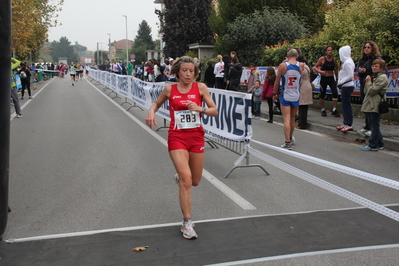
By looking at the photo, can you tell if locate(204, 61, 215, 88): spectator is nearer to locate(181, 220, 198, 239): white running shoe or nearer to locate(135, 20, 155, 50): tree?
locate(181, 220, 198, 239): white running shoe

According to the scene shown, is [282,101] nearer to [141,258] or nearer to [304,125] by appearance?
[304,125]

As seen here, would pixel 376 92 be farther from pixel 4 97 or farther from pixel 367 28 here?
pixel 4 97

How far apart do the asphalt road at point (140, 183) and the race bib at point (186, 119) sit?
1100mm

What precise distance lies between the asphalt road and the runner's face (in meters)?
1.54

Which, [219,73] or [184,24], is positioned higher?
[184,24]

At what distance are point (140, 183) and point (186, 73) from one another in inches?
98.1

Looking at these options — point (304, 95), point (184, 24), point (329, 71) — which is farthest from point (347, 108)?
point (184, 24)

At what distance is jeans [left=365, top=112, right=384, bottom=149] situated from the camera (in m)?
8.75

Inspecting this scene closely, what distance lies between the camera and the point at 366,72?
10.1 m

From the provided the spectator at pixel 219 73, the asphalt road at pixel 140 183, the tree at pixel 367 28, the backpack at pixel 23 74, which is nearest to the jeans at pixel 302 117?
the asphalt road at pixel 140 183

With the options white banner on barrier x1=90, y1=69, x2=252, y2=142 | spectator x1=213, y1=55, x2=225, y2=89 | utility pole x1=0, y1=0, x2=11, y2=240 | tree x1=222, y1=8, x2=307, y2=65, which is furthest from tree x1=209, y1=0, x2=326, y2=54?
utility pole x1=0, y1=0, x2=11, y2=240

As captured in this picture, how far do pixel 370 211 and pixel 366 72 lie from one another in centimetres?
563

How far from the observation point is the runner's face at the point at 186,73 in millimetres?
4660

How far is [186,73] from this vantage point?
4660mm
